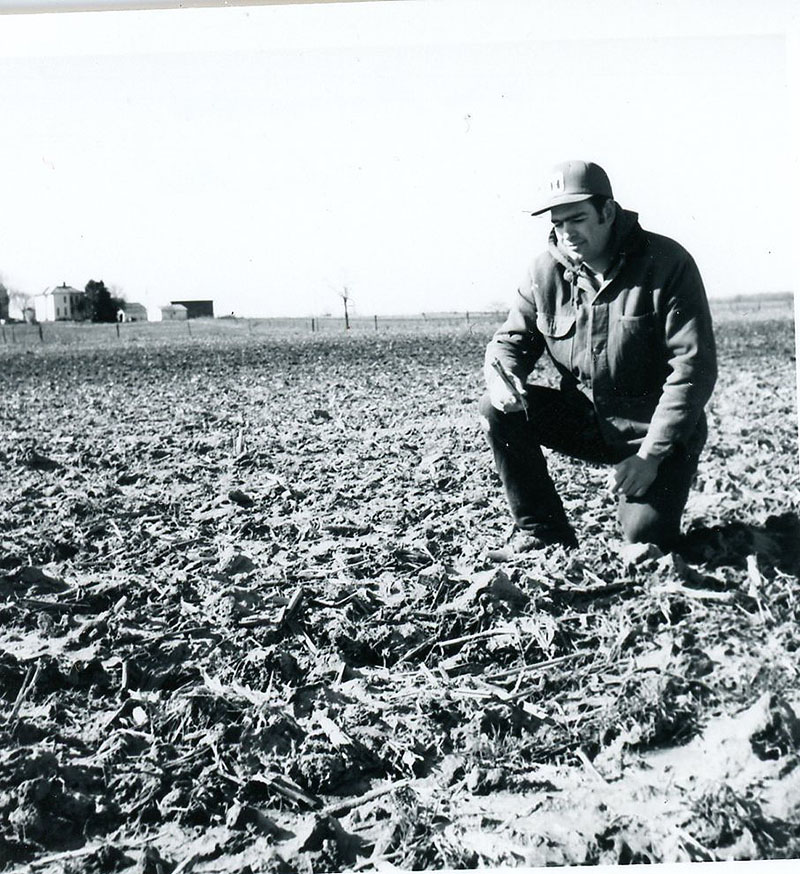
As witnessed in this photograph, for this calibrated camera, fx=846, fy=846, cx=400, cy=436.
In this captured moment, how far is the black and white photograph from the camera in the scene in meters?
2.96

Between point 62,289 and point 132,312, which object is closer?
point 62,289

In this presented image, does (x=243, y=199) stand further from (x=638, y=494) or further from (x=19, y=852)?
(x=19, y=852)

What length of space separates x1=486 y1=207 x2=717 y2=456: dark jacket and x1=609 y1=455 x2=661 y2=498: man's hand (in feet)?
0.18

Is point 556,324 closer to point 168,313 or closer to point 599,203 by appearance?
point 599,203

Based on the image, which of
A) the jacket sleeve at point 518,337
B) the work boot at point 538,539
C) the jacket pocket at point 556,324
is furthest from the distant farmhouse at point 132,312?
the work boot at point 538,539

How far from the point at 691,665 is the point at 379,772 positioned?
1.19m

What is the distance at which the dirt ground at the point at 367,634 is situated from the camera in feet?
9.25

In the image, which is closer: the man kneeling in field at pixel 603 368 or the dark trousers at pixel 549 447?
the man kneeling in field at pixel 603 368

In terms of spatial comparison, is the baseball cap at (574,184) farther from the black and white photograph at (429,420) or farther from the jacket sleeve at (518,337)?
the jacket sleeve at (518,337)

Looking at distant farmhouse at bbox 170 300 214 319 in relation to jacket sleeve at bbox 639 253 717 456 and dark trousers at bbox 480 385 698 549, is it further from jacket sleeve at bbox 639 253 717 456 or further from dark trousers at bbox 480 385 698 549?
jacket sleeve at bbox 639 253 717 456

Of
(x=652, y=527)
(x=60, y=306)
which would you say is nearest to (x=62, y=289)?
(x=60, y=306)

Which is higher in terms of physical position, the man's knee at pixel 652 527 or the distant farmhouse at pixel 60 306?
the distant farmhouse at pixel 60 306

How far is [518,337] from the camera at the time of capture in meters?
3.48

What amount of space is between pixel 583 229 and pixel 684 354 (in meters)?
0.63
